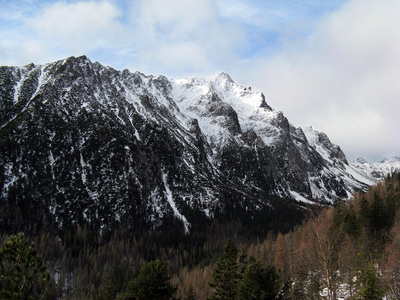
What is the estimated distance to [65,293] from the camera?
11338cm

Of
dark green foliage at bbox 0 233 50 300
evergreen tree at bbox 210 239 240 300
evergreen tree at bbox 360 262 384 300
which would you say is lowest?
evergreen tree at bbox 210 239 240 300

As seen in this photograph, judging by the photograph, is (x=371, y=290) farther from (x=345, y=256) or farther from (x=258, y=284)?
(x=258, y=284)

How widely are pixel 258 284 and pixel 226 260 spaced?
13.7 metres


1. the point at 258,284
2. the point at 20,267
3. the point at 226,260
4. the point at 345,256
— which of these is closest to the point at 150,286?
the point at 258,284

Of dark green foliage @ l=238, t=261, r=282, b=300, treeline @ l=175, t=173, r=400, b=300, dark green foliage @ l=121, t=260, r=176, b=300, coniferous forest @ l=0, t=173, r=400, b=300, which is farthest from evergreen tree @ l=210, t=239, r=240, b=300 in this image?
dark green foliage @ l=121, t=260, r=176, b=300

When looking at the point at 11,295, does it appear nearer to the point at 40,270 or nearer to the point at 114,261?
the point at 40,270

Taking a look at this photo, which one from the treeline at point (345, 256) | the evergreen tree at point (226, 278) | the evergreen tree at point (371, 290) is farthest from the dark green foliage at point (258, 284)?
the evergreen tree at point (226, 278)

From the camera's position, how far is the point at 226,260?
4350 cm

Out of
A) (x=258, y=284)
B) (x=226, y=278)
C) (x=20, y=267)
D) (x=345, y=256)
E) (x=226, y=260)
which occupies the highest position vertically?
(x=20, y=267)

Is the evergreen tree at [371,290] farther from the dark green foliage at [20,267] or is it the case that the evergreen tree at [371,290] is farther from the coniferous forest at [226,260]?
the dark green foliage at [20,267]

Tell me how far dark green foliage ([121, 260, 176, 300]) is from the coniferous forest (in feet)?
0.31

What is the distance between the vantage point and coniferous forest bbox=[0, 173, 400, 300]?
23.6m

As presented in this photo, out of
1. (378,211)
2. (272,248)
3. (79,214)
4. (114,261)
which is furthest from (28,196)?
(378,211)

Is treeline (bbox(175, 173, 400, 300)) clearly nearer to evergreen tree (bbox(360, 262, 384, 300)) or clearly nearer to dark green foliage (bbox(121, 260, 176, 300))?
evergreen tree (bbox(360, 262, 384, 300))
